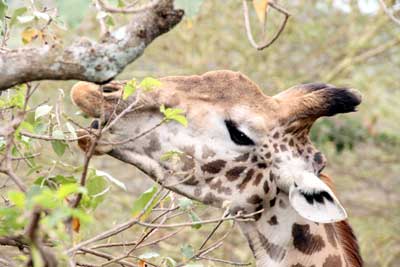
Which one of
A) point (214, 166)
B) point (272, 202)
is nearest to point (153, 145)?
point (214, 166)

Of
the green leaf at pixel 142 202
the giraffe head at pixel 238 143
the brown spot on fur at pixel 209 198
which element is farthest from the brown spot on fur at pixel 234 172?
the green leaf at pixel 142 202

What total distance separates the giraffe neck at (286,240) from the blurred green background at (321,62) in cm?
613

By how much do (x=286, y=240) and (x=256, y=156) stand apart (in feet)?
1.35

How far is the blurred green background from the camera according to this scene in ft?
37.0

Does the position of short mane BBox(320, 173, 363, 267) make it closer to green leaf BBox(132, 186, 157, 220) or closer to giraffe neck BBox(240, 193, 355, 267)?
giraffe neck BBox(240, 193, 355, 267)

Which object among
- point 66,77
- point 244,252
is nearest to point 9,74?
point 66,77

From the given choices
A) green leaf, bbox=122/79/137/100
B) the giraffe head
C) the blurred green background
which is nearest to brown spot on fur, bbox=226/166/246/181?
the giraffe head

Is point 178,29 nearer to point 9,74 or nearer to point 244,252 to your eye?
point 244,252

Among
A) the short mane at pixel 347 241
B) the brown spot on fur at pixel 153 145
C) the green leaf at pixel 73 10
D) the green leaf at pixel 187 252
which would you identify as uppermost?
the green leaf at pixel 73 10

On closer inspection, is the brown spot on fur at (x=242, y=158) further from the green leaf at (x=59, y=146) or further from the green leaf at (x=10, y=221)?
the green leaf at (x=10, y=221)

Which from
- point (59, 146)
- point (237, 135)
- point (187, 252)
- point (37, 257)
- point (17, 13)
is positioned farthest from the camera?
point (237, 135)

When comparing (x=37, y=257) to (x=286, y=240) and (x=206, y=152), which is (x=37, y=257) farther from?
(x=286, y=240)

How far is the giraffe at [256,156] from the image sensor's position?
449cm

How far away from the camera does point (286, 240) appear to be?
4.61 m
